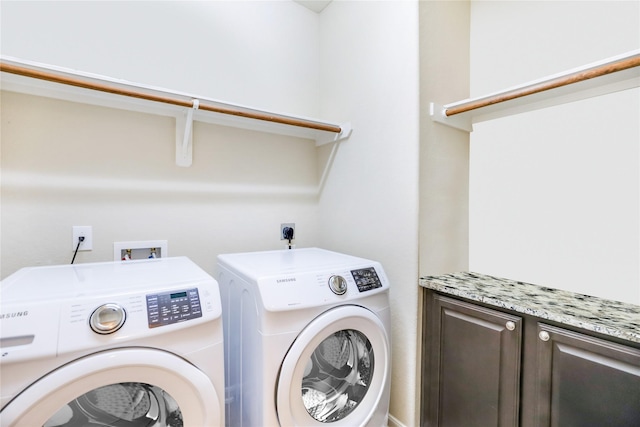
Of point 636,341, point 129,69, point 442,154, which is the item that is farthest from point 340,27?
point 636,341

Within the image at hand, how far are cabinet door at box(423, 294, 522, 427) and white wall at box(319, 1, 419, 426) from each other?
0.31 feet

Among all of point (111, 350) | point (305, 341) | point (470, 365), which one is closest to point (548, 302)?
point (470, 365)

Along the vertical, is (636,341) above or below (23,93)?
below

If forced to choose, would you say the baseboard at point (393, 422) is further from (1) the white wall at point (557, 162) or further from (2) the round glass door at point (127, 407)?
(2) the round glass door at point (127, 407)

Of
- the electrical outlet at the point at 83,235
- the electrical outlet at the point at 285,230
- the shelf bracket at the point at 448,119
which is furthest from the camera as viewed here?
the electrical outlet at the point at 285,230

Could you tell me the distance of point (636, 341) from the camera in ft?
2.88

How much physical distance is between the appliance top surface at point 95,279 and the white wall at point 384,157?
952mm

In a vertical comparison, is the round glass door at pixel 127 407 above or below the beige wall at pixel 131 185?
below

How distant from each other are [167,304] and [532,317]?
50.3 inches

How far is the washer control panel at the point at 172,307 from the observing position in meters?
0.89

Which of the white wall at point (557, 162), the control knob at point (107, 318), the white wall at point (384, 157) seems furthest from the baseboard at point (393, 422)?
the control knob at point (107, 318)

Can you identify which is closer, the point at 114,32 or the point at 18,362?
Answer: the point at 18,362

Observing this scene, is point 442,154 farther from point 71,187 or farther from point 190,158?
point 71,187

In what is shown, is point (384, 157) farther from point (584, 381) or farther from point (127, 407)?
point (127, 407)
